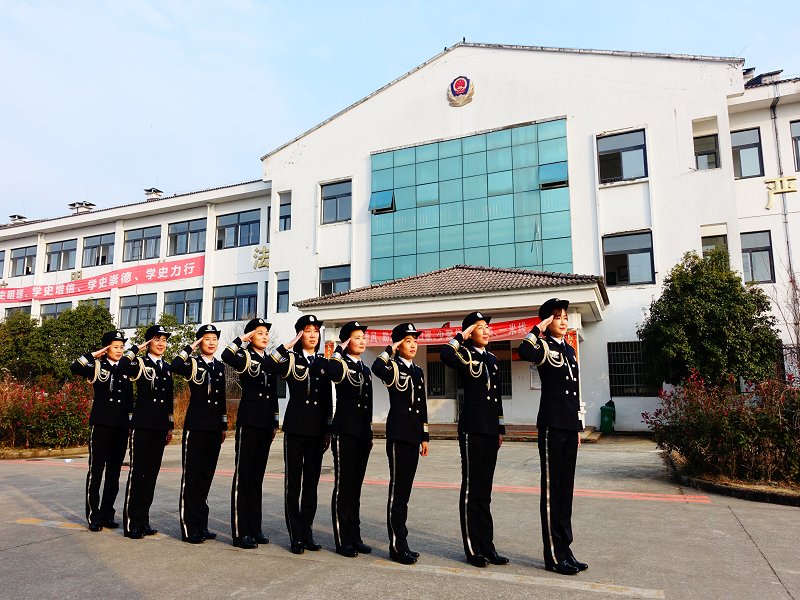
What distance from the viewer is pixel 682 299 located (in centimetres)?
1564

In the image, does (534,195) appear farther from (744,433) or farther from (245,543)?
(245,543)

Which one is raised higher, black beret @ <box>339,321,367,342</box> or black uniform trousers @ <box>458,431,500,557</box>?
black beret @ <box>339,321,367,342</box>

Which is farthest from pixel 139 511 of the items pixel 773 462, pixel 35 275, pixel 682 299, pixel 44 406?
pixel 35 275

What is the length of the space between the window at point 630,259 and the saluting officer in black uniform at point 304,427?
15.3 meters

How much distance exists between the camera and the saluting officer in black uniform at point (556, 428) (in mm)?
4492

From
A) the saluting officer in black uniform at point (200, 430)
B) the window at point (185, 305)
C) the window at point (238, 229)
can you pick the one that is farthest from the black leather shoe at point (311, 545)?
the window at point (185, 305)

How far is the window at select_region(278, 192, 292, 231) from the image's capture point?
83.0 ft

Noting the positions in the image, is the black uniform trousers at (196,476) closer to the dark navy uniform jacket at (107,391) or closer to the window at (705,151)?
the dark navy uniform jacket at (107,391)

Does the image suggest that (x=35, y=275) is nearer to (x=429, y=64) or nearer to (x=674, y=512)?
(x=429, y=64)

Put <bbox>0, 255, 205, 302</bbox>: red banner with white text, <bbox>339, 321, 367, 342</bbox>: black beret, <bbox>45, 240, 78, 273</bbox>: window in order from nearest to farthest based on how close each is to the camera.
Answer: <bbox>339, 321, 367, 342</bbox>: black beret → <bbox>0, 255, 205, 302</bbox>: red banner with white text → <bbox>45, 240, 78, 273</bbox>: window

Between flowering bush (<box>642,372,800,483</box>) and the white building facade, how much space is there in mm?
7328

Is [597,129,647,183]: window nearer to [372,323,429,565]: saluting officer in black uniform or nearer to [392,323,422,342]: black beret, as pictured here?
[392,323,422,342]: black beret

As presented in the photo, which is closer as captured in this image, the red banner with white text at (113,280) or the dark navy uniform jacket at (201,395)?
the dark navy uniform jacket at (201,395)

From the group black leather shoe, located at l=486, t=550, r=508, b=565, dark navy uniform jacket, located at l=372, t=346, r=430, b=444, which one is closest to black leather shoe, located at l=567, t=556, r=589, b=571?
black leather shoe, located at l=486, t=550, r=508, b=565
